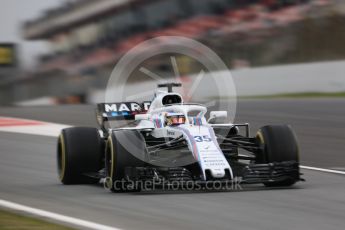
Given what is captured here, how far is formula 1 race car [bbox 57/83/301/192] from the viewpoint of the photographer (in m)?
9.35

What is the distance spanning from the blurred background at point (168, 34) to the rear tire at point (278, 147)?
14663 mm

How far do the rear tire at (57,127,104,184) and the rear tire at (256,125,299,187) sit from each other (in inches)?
74.2

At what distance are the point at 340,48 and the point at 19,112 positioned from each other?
1030 centimetres

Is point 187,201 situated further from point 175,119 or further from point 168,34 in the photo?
point 168,34

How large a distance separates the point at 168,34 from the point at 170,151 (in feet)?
91.9

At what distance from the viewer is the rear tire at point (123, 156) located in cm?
941

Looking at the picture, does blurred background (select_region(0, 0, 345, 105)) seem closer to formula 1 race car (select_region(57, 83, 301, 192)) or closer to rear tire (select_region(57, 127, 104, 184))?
formula 1 race car (select_region(57, 83, 301, 192))

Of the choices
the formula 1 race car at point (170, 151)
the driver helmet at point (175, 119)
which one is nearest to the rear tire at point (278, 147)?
the formula 1 race car at point (170, 151)

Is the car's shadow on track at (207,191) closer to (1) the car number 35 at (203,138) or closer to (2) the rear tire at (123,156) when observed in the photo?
(2) the rear tire at (123,156)

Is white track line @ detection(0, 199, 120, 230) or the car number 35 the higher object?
the car number 35

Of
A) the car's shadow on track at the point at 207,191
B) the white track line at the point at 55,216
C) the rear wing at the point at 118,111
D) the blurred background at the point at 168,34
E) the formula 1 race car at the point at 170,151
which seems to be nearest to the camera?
the white track line at the point at 55,216

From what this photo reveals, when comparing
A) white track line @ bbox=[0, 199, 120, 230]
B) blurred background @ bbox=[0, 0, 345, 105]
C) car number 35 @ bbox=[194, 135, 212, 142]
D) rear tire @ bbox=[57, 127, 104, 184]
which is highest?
blurred background @ bbox=[0, 0, 345, 105]

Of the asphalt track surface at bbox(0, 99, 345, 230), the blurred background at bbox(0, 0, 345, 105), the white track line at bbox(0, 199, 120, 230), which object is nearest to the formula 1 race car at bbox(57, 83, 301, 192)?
the asphalt track surface at bbox(0, 99, 345, 230)

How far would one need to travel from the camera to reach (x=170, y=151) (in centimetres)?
993
